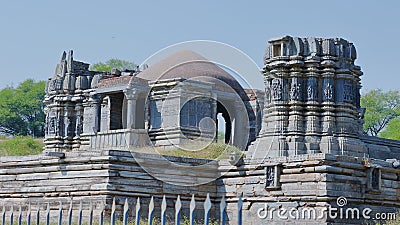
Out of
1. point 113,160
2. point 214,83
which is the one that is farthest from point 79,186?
point 214,83

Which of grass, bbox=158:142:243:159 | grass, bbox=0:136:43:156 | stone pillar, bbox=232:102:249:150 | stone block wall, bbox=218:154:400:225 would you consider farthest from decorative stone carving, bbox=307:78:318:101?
grass, bbox=0:136:43:156

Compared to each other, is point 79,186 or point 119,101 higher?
point 119,101

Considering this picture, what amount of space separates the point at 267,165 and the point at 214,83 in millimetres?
9830

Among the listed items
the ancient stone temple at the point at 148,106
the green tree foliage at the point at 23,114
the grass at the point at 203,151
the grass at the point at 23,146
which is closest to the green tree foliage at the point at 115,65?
the green tree foliage at the point at 23,114

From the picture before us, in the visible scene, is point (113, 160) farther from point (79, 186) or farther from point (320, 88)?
point (320, 88)

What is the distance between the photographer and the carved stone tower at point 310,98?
72.5 feet

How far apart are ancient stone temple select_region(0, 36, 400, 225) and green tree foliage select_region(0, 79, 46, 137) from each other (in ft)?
112

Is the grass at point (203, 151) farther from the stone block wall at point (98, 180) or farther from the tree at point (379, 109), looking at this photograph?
the tree at point (379, 109)

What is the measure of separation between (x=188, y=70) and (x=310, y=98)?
327 inches

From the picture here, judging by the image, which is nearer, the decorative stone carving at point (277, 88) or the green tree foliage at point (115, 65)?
the decorative stone carving at point (277, 88)

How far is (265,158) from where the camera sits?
20891mm

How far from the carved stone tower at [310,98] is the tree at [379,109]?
3553 centimetres

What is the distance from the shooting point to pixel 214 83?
29.5m

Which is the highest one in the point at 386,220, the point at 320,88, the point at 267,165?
the point at 320,88
